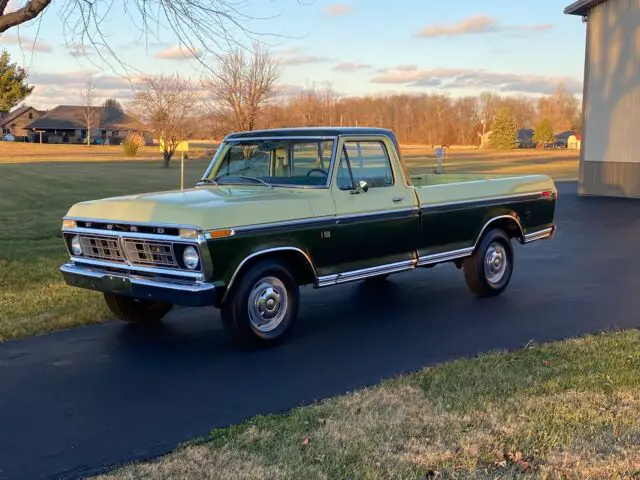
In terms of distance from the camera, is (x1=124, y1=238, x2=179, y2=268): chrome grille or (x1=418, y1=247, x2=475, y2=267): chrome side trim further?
(x1=418, y1=247, x2=475, y2=267): chrome side trim

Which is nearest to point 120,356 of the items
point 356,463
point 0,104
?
point 356,463

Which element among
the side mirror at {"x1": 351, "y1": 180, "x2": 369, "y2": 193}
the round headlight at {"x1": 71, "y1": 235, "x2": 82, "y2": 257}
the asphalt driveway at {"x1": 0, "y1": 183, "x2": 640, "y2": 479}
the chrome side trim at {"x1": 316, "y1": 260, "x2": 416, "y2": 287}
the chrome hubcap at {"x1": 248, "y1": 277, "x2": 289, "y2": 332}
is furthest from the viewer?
the side mirror at {"x1": 351, "y1": 180, "x2": 369, "y2": 193}

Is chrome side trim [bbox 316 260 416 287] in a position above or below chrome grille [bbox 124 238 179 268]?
below

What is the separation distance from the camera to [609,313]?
26.2 feet

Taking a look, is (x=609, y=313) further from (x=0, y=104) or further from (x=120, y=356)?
(x=0, y=104)

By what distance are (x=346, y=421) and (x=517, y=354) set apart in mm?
2185

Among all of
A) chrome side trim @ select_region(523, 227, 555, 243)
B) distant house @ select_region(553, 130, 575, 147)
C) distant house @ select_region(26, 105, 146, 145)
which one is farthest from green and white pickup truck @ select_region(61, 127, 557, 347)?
distant house @ select_region(553, 130, 575, 147)

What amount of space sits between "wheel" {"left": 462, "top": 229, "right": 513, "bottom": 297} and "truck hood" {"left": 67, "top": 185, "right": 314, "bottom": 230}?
2750 mm

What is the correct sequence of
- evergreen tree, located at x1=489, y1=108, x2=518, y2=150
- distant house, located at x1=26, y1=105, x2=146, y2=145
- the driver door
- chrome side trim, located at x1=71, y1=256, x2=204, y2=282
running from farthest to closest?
distant house, located at x1=26, y1=105, x2=146, y2=145 < evergreen tree, located at x1=489, y1=108, x2=518, y2=150 < the driver door < chrome side trim, located at x1=71, y1=256, x2=204, y2=282

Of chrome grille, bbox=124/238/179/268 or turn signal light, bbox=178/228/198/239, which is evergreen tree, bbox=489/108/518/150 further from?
turn signal light, bbox=178/228/198/239

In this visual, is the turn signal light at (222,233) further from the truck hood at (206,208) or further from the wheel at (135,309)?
the wheel at (135,309)

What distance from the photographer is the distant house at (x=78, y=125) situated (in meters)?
112

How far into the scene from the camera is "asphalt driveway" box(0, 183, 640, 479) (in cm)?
456

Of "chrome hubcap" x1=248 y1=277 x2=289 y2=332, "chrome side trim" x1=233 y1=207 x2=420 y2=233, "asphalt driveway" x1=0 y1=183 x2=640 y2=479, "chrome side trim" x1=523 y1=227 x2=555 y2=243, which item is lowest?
"asphalt driveway" x1=0 y1=183 x2=640 y2=479
